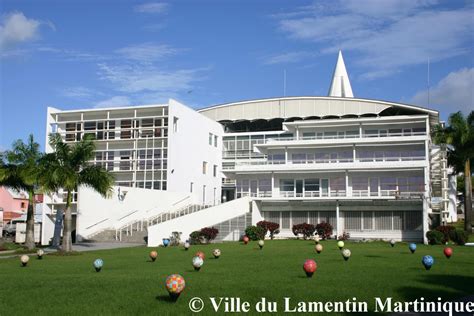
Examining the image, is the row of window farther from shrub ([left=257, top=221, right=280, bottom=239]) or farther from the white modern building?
shrub ([left=257, top=221, right=280, bottom=239])

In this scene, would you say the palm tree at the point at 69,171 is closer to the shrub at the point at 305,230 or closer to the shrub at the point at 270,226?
the shrub at the point at 270,226

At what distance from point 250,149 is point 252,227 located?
2014 cm

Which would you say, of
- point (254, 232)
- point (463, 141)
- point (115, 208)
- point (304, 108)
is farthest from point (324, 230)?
point (304, 108)

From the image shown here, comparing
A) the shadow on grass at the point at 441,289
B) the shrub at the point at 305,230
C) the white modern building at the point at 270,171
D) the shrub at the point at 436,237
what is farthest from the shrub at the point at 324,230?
the shadow on grass at the point at 441,289

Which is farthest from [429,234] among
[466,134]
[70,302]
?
[70,302]

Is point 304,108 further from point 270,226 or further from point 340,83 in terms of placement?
point 270,226

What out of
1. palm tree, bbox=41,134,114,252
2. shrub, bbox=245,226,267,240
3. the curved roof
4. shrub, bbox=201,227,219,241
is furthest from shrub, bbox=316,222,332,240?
palm tree, bbox=41,134,114,252

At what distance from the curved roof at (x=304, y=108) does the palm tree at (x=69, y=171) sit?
3897 centimetres

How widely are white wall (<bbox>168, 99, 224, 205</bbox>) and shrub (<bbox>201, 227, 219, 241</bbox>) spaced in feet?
39.8

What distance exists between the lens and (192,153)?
58.8 m

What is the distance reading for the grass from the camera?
1298cm

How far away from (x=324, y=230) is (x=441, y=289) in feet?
106

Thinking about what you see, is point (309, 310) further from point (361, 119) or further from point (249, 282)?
point (361, 119)

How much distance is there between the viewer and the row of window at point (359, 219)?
47.3 m
